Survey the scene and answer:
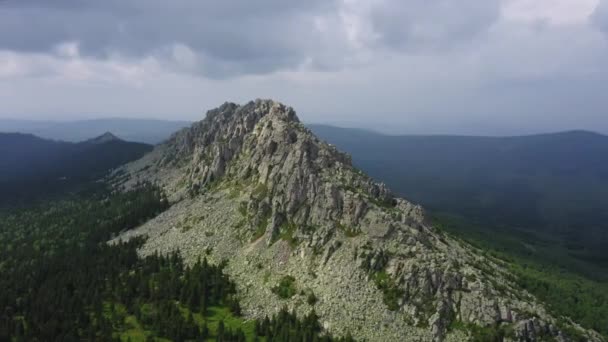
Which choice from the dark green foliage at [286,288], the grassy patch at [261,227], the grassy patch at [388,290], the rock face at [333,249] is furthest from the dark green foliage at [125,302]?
the grassy patch at [388,290]

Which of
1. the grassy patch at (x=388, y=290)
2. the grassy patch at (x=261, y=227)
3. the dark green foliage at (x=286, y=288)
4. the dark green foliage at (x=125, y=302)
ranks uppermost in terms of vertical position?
the grassy patch at (x=261, y=227)

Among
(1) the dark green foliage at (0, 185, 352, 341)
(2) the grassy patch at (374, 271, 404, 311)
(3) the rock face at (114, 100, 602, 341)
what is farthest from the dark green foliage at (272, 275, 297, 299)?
(2) the grassy patch at (374, 271, 404, 311)

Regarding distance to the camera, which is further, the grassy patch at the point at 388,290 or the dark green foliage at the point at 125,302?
the grassy patch at the point at 388,290

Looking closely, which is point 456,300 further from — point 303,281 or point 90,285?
point 90,285

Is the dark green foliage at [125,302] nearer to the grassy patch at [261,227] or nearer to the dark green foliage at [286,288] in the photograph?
the dark green foliage at [286,288]

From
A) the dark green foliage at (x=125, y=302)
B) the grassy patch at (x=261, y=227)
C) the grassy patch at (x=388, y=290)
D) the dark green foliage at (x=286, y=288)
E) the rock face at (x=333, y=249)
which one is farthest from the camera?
the grassy patch at (x=261, y=227)

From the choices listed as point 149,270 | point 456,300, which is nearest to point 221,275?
point 149,270

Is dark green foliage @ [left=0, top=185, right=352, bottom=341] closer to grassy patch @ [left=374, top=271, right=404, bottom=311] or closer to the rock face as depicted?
the rock face
